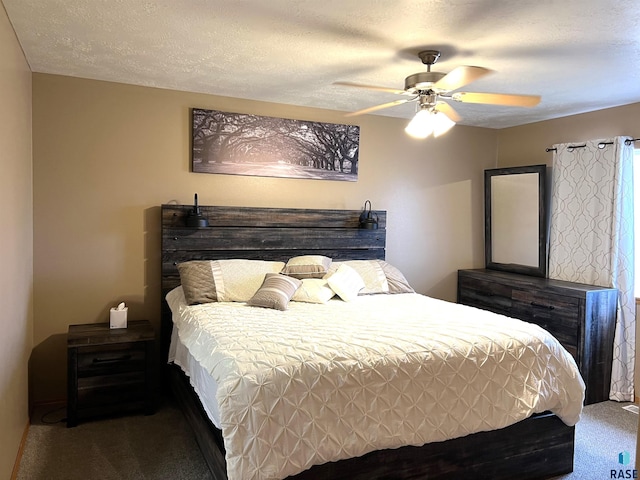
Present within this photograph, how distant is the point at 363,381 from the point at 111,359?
1975 millimetres

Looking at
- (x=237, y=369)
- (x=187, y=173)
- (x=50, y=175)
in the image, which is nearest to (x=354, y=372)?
(x=237, y=369)

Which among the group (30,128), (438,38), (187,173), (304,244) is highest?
(438,38)

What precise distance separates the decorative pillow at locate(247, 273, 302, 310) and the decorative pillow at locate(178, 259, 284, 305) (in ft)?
0.38

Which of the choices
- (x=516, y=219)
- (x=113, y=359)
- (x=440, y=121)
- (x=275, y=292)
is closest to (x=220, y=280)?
(x=275, y=292)

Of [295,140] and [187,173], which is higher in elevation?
[295,140]

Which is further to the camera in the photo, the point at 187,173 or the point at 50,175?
the point at 187,173

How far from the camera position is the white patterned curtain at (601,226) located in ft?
12.7

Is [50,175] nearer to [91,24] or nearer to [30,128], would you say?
[30,128]

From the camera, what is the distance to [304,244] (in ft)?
14.0

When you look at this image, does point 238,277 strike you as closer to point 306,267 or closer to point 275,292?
point 275,292

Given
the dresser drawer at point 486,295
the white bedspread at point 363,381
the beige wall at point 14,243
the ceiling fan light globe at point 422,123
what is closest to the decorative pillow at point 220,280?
the white bedspread at point 363,381

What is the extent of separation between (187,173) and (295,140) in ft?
3.25

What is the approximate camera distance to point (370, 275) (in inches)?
159

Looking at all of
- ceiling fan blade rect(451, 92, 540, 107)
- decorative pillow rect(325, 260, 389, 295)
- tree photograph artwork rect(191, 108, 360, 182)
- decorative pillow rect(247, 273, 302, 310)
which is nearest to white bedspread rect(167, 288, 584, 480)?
decorative pillow rect(247, 273, 302, 310)
